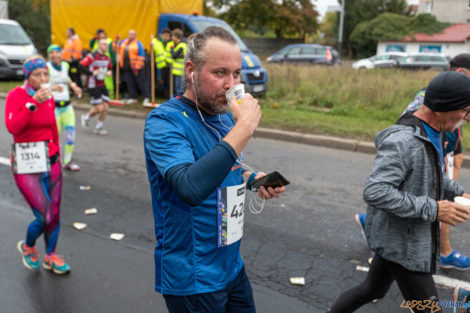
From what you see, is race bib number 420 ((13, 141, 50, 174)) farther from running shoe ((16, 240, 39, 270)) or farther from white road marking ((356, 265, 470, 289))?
white road marking ((356, 265, 470, 289))

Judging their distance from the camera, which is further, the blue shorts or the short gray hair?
the blue shorts

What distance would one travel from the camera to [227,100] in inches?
66.8

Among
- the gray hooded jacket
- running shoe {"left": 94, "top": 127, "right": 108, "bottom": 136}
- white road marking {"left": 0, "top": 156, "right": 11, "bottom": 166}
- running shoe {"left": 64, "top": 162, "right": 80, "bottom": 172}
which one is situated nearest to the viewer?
the gray hooded jacket

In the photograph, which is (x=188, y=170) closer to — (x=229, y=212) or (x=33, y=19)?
(x=229, y=212)

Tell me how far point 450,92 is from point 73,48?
44.3 ft

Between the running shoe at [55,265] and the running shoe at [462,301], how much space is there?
3079 mm

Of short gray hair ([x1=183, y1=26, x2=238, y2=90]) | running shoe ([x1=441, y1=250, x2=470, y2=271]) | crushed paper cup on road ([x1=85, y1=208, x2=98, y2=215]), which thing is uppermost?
short gray hair ([x1=183, y1=26, x2=238, y2=90])

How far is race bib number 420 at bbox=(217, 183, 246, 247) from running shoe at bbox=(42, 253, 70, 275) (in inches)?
97.6

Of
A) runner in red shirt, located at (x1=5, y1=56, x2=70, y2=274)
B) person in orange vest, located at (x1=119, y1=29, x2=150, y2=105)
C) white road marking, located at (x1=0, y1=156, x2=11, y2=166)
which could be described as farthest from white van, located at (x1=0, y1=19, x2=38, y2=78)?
runner in red shirt, located at (x1=5, y1=56, x2=70, y2=274)

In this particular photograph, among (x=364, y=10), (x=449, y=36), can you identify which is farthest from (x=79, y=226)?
(x=364, y=10)

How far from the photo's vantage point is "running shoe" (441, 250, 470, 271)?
12.8 feet

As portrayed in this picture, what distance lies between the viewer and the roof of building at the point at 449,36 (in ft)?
132

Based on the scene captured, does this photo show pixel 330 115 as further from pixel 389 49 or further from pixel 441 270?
pixel 389 49

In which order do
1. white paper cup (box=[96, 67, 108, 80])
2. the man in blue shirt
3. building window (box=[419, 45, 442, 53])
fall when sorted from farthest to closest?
building window (box=[419, 45, 442, 53]) < white paper cup (box=[96, 67, 108, 80]) < the man in blue shirt
